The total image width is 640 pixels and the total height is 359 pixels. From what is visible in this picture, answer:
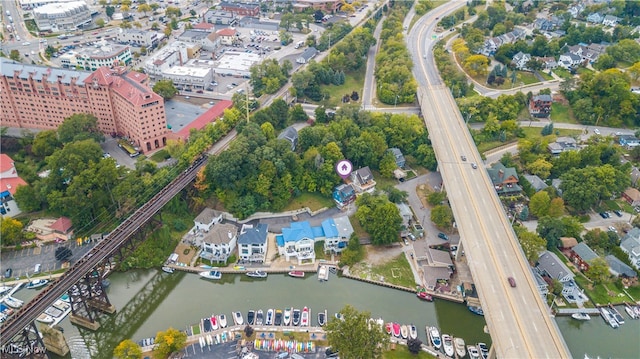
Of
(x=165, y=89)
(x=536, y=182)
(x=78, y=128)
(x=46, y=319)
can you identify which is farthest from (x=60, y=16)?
(x=536, y=182)

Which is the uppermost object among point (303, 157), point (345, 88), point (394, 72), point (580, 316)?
point (394, 72)

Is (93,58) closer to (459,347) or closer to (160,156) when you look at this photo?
(160,156)

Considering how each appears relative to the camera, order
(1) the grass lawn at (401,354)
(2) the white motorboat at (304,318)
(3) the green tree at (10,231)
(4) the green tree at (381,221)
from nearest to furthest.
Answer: (1) the grass lawn at (401,354) → (2) the white motorboat at (304,318) → (3) the green tree at (10,231) → (4) the green tree at (381,221)

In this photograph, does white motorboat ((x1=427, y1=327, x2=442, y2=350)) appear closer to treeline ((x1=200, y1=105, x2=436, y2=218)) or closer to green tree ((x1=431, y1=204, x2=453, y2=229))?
green tree ((x1=431, y1=204, x2=453, y2=229))

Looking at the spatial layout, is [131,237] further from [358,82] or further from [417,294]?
[358,82]

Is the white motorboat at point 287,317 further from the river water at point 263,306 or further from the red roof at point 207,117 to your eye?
the red roof at point 207,117

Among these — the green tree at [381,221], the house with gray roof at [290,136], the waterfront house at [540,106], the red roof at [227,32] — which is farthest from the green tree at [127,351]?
the red roof at [227,32]
